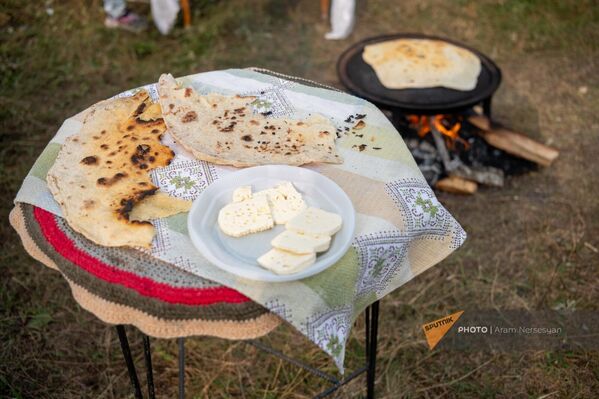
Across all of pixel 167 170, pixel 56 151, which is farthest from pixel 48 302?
pixel 167 170

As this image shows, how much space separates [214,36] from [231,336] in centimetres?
466

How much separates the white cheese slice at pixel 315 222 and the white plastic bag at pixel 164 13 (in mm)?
4451

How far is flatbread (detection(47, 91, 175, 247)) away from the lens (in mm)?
1754

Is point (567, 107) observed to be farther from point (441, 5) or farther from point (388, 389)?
point (388, 389)

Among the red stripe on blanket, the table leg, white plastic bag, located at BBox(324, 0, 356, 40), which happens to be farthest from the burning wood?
the red stripe on blanket

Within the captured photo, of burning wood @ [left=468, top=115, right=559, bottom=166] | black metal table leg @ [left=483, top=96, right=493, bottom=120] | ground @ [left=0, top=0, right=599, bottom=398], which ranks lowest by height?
ground @ [left=0, top=0, right=599, bottom=398]

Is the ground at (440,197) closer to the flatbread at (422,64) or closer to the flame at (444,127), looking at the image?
the flame at (444,127)

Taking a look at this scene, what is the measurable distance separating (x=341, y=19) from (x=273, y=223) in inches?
172

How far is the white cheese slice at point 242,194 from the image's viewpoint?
6.06ft

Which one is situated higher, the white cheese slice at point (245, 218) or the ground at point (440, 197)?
the white cheese slice at point (245, 218)

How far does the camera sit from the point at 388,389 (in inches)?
116

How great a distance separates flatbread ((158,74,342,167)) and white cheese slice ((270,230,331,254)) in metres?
0.40

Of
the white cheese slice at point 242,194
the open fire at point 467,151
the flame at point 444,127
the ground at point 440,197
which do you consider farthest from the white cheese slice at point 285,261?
the flame at point 444,127

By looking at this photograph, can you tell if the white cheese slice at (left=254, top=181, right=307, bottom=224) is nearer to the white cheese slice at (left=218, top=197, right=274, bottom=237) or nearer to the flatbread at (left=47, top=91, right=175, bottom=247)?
the white cheese slice at (left=218, top=197, right=274, bottom=237)
